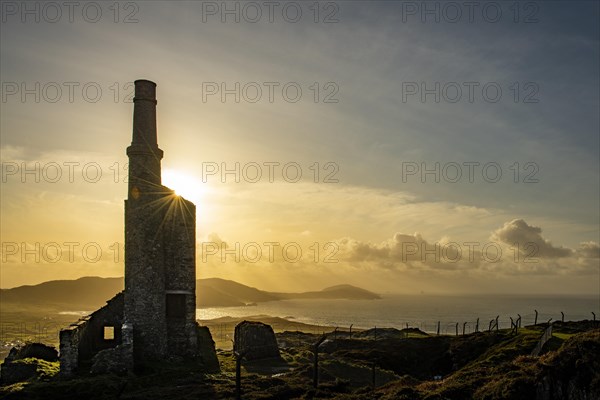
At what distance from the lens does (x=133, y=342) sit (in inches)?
1261

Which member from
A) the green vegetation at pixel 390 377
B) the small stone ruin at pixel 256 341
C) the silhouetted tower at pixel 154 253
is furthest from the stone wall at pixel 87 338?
the small stone ruin at pixel 256 341

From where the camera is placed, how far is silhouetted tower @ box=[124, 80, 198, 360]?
33094 mm

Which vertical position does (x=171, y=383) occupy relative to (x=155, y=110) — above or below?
below

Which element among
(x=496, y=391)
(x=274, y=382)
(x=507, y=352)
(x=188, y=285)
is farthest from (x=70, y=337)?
(x=507, y=352)

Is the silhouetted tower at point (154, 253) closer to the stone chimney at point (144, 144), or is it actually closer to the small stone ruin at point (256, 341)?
the stone chimney at point (144, 144)

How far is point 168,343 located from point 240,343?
745cm

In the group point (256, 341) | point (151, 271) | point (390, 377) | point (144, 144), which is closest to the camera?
point (151, 271)

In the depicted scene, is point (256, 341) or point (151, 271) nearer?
point (151, 271)

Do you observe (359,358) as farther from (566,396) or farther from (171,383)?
(566,396)

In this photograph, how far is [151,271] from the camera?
33.7 m

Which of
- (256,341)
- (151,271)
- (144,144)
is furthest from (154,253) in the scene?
(256,341)

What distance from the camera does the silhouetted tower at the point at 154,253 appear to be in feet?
109

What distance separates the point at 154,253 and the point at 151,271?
1.28 m

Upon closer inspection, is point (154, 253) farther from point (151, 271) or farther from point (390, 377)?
point (390, 377)
